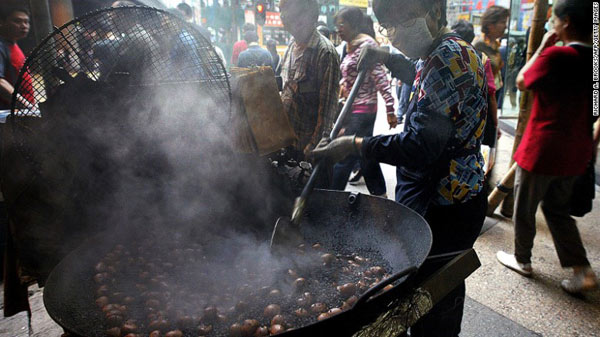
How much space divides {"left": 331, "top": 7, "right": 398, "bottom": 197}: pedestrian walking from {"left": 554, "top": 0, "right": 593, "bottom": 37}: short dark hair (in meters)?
2.20

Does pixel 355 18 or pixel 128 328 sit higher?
pixel 355 18

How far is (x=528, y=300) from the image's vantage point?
3.03 meters

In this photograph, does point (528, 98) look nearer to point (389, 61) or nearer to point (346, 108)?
point (389, 61)

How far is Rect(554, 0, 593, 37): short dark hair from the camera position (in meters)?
2.46

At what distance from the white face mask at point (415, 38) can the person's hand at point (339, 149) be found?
53 cm

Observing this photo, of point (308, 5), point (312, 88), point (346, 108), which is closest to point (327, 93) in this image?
point (312, 88)

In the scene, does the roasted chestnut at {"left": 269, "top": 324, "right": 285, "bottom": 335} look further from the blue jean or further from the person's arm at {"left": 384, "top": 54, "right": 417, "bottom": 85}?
the blue jean

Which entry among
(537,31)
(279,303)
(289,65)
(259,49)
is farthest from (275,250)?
(259,49)

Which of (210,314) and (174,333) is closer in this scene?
(174,333)

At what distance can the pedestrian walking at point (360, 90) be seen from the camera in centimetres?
457

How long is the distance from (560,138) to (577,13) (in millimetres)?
885

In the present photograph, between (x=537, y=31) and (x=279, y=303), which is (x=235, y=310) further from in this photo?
(x=537, y=31)

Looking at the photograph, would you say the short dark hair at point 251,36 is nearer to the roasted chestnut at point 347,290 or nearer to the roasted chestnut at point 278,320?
the roasted chestnut at point 347,290

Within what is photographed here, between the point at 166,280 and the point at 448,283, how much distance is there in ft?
4.43
